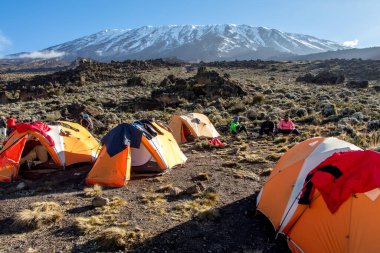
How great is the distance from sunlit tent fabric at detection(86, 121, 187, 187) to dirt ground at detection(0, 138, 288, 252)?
339mm

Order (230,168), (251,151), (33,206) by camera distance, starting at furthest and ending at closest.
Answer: (251,151) < (230,168) < (33,206)

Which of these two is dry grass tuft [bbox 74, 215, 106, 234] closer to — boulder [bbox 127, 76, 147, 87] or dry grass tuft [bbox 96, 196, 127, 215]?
dry grass tuft [bbox 96, 196, 127, 215]

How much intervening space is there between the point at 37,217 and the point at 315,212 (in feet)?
15.2

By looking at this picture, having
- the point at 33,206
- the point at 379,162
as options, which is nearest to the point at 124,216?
the point at 33,206

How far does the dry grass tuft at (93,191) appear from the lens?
820 cm

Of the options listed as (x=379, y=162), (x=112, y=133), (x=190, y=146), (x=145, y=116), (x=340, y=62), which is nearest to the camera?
(x=379, y=162)

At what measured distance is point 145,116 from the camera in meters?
23.5

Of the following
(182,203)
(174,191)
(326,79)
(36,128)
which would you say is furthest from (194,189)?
(326,79)

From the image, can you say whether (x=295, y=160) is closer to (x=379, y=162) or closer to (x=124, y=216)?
(x=379, y=162)

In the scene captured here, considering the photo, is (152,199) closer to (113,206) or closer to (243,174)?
(113,206)

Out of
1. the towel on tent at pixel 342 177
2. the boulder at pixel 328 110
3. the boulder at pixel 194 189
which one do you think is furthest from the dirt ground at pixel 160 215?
the boulder at pixel 328 110

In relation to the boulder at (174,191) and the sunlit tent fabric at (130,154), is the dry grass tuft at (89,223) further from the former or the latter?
the sunlit tent fabric at (130,154)

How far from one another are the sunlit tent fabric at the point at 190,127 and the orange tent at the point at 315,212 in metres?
8.50

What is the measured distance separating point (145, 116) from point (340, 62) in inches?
2129
